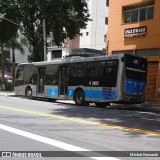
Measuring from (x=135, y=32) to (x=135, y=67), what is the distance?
24.1 feet

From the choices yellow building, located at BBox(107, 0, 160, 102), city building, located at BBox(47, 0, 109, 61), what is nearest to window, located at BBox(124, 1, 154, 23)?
yellow building, located at BBox(107, 0, 160, 102)

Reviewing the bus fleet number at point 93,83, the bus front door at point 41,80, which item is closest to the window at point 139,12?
the bus front door at point 41,80

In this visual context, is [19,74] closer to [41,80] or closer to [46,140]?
[41,80]

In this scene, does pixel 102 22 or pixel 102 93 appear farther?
pixel 102 22

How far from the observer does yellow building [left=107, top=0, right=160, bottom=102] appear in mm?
26036

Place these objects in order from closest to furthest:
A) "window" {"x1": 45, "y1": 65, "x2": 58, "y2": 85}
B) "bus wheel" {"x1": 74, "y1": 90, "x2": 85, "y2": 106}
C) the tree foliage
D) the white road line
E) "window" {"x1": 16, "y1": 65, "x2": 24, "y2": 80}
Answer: the white road line
"bus wheel" {"x1": 74, "y1": 90, "x2": 85, "y2": 106}
"window" {"x1": 45, "y1": 65, "x2": 58, "y2": 85}
"window" {"x1": 16, "y1": 65, "x2": 24, "y2": 80}
the tree foliage

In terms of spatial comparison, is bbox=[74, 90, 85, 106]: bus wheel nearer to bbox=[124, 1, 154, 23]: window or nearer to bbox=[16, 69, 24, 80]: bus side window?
bbox=[16, 69, 24, 80]: bus side window

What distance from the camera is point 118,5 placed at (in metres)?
29.5

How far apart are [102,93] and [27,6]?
56.0 feet

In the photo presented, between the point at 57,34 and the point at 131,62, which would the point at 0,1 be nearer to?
the point at 57,34

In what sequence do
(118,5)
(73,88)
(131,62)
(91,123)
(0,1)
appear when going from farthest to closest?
(0,1), (118,5), (73,88), (131,62), (91,123)

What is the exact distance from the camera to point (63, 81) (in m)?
24.5

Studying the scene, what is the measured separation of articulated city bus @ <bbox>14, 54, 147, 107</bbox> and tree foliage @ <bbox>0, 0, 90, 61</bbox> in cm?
874

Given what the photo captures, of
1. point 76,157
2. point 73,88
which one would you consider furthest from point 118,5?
point 76,157
